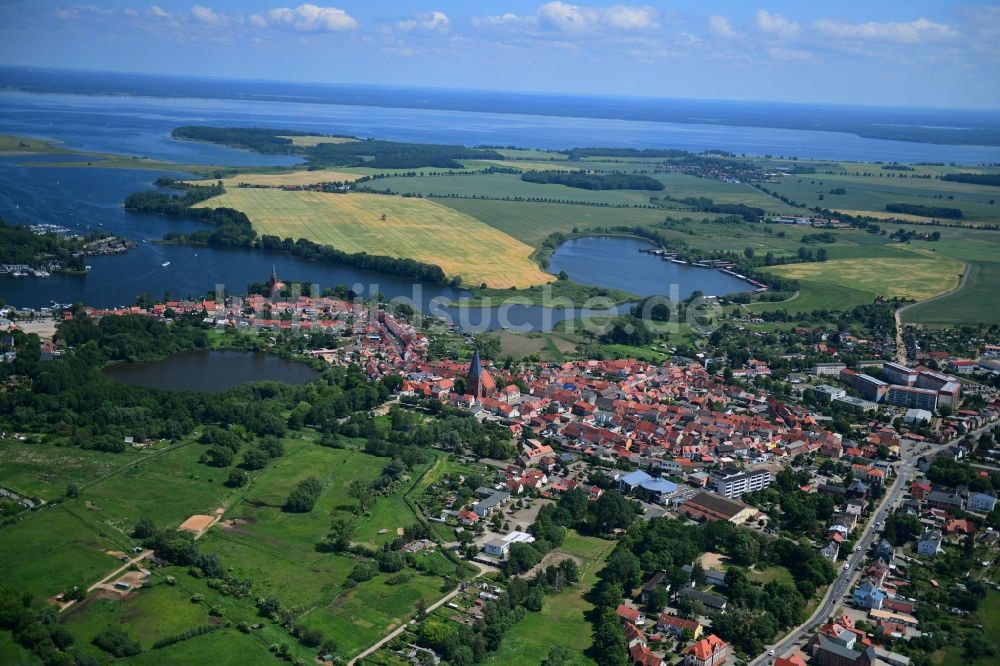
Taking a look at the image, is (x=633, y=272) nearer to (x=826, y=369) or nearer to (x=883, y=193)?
(x=826, y=369)

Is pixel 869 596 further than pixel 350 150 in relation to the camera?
No

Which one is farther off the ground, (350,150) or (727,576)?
(350,150)

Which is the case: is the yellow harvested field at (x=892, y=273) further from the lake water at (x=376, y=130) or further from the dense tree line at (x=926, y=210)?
the lake water at (x=376, y=130)

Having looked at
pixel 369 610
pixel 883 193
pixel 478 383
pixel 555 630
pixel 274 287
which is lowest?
pixel 555 630

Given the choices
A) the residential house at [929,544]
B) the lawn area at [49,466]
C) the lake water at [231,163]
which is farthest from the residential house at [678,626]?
the lake water at [231,163]

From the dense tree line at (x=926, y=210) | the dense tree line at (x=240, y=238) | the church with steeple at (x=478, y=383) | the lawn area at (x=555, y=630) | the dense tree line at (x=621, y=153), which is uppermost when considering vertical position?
the dense tree line at (x=621, y=153)

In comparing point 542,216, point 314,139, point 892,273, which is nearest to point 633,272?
point 892,273

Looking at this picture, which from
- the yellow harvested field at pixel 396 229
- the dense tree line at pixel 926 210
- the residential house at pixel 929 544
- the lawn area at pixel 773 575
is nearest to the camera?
the lawn area at pixel 773 575

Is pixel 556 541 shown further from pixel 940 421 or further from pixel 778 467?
pixel 940 421
